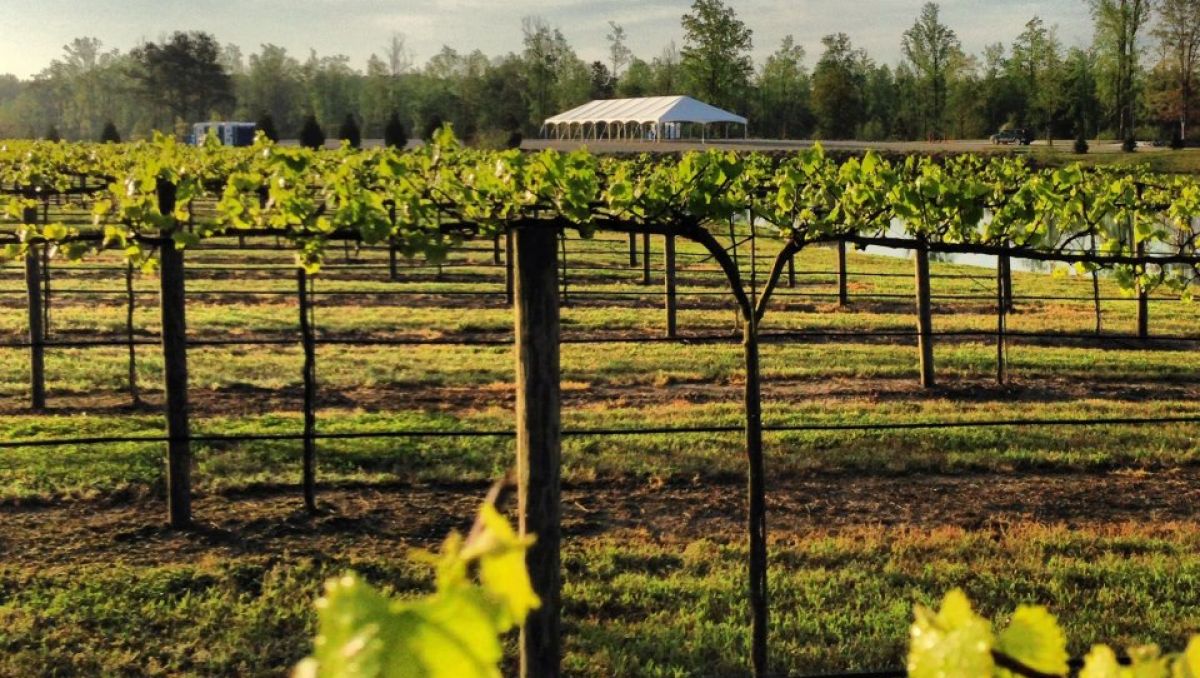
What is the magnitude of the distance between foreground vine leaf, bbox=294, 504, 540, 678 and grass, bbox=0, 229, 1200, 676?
17.2 ft

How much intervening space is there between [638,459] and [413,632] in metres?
8.65

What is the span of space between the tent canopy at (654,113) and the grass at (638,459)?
165 ft

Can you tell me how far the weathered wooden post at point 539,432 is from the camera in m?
4.11

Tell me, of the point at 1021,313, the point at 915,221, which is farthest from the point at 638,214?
the point at 1021,313

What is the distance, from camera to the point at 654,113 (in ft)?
224

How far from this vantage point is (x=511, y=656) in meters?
5.75

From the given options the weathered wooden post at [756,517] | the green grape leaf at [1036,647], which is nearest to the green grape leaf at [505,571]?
the green grape leaf at [1036,647]

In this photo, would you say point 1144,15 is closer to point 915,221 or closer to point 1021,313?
point 1021,313

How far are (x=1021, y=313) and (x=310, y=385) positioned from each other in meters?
12.3

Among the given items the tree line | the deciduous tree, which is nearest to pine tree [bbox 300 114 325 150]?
the tree line

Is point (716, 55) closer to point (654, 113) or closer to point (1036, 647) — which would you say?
point (654, 113)

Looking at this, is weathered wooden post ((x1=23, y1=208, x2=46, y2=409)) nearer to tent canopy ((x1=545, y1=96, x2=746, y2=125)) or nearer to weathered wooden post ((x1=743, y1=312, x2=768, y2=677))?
weathered wooden post ((x1=743, y1=312, x2=768, y2=677))

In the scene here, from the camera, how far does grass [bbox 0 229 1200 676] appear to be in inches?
237

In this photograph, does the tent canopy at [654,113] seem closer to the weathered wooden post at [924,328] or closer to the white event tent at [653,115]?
the white event tent at [653,115]
